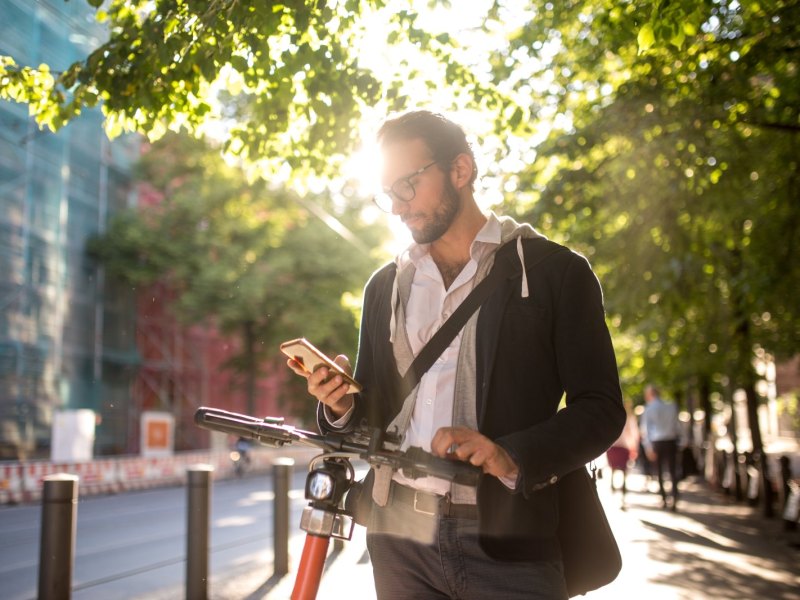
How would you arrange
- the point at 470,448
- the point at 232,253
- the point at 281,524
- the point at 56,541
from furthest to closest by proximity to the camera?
the point at 232,253
the point at 281,524
the point at 56,541
the point at 470,448

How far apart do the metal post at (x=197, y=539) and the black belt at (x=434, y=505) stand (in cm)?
502

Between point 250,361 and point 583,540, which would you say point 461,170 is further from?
point 250,361

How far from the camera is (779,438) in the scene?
69375 mm

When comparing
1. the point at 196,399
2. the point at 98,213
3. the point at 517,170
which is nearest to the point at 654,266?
the point at 517,170

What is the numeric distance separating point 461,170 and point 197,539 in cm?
520

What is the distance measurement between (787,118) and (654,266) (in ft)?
8.13

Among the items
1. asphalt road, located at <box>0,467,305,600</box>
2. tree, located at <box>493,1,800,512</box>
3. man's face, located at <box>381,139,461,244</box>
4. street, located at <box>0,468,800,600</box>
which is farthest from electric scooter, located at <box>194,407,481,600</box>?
tree, located at <box>493,1,800,512</box>

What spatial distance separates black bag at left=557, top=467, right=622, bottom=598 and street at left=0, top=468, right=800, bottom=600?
5.09 m

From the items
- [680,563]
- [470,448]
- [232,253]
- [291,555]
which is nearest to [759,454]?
[680,563]

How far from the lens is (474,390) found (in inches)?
88.1

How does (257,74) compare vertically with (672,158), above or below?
below

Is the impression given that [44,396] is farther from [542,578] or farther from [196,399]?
[542,578]

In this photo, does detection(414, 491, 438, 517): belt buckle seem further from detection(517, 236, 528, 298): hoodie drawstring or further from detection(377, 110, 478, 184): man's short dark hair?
detection(377, 110, 478, 184): man's short dark hair

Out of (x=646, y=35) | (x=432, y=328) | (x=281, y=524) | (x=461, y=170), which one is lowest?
(x=281, y=524)
